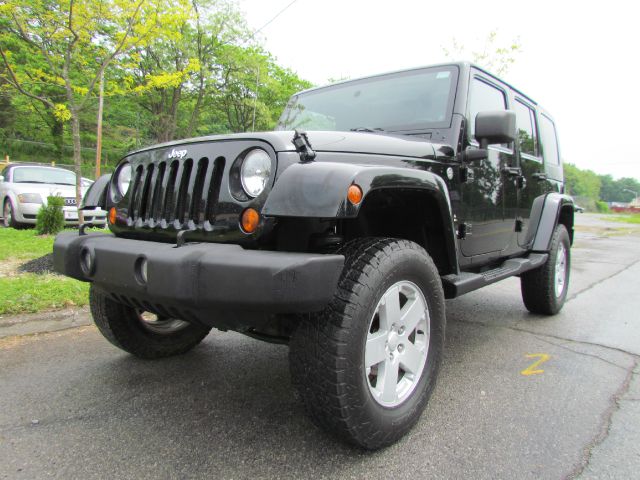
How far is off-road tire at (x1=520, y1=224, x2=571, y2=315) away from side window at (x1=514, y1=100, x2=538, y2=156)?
0.84m

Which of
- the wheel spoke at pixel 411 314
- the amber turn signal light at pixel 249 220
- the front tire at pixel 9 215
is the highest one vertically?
the amber turn signal light at pixel 249 220

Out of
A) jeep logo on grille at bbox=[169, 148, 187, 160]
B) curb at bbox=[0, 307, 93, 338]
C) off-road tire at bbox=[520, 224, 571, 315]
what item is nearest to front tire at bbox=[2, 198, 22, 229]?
curb at bbox=[0, 307, 93, 338]

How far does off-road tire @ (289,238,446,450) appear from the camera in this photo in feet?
5.43

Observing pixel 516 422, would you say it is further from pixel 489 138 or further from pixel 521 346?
pixel 489 138

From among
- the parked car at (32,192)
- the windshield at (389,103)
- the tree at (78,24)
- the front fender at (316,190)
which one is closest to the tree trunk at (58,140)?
the parked car at (32,192)

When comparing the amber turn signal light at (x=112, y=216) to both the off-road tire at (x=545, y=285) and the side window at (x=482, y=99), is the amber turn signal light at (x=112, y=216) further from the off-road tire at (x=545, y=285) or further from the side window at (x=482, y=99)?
the off-road tire at (x=545, y=285)

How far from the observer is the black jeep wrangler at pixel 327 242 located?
1.58 m

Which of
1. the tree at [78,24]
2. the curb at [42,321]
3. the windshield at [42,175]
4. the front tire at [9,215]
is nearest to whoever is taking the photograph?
the curb at [42,321]

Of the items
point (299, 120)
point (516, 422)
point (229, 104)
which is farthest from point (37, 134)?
point (516, 422)

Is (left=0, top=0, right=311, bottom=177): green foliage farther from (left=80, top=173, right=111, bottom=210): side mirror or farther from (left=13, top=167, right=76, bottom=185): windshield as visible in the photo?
(left=80, top=173, right=111, bottom=210): side mirror

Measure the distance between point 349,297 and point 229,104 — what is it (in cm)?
2189

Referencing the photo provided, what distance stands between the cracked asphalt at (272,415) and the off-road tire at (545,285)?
0.55 m

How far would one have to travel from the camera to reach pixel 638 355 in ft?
10.5

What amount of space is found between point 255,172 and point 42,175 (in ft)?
32.7
